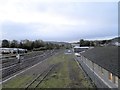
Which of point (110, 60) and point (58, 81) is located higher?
point (110, 60)

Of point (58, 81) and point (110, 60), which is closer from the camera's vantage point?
point (110, 60)

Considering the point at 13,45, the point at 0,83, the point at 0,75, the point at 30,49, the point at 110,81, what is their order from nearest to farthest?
the point at 110,81, the point at 0,83, the point at 0,75, the point at 13,45, the point at 30,49

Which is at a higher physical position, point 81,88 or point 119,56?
point 119,56

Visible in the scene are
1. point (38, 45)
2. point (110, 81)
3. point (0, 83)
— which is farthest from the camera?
point (38, 45)

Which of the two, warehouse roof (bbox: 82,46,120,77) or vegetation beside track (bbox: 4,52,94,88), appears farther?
vegetation beside track (bbox: 4,52,94,88)

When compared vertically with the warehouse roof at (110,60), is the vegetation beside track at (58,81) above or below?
below

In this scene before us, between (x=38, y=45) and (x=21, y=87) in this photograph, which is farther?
(x=38, y=45)

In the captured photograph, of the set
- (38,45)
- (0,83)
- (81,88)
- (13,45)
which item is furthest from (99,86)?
(38,45)

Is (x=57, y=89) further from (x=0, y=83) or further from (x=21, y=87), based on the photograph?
(x=0, y=83)

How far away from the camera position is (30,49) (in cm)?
13725

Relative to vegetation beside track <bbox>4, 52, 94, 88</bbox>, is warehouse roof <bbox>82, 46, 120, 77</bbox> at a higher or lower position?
higher

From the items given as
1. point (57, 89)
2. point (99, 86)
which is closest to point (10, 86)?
point (57, 89)

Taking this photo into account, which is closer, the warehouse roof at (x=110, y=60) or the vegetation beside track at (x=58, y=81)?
the warehouse roof at (x=110, y=60)

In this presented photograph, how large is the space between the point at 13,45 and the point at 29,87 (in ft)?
337
